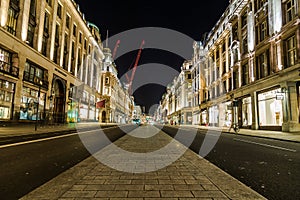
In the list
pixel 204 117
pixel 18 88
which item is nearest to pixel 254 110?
pixel 204 117

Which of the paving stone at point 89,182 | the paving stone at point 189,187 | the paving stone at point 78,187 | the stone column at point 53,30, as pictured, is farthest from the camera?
the stone column at point 53,30

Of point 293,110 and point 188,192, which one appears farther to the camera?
point 293,110

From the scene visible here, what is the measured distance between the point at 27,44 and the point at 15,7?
12.9 feet

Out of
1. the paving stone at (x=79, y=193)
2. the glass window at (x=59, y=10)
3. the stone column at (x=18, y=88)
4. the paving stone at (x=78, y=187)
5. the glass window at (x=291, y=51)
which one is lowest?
the paving stone at (x=78, y=187)

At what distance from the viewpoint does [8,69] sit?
67.3ft

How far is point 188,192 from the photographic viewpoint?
131 inches

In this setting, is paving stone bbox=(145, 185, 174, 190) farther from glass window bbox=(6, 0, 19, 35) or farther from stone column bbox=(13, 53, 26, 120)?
glass window bbox=(6, 0, 19, 35)

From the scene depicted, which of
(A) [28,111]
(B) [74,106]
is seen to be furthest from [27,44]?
(B) [74,106]

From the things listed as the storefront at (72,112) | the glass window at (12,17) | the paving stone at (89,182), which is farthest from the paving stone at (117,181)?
the storefront at (72,112)

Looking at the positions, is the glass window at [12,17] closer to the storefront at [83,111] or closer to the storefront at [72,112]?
the storefront at [72,112]

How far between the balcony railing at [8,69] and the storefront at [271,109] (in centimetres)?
2681

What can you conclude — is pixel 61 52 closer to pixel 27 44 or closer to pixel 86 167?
pixel 27 44

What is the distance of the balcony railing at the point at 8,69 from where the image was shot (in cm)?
1940

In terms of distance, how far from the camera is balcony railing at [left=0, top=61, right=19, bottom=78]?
19.4 metres
